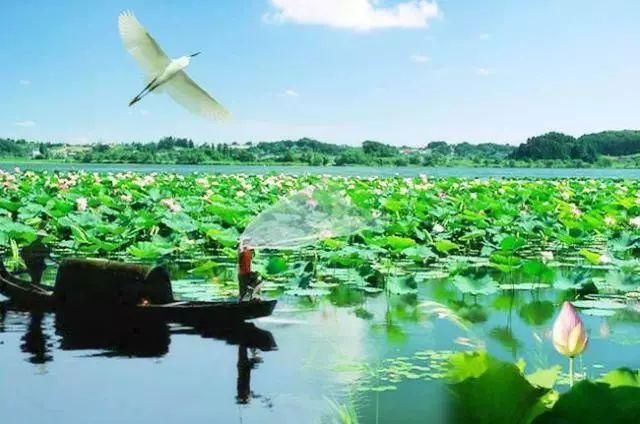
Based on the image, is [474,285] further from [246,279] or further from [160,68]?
[160,68]

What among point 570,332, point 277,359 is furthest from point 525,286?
point 570,332

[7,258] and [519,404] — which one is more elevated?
[519,404]

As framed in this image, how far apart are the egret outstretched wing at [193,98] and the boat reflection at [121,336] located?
2038mm

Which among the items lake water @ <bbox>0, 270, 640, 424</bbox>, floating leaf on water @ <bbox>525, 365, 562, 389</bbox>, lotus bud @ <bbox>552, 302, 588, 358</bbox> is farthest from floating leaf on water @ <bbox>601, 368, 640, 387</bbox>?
lake water @ <bbox>0, 270, 640, 424</bbox>

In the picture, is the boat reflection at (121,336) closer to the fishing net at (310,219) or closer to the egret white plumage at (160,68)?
the fishing net at (310,219)

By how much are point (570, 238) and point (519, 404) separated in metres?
7.71

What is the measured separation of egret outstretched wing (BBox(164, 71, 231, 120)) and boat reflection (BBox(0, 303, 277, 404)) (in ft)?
6.69

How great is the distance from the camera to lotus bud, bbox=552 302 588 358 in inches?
73.8

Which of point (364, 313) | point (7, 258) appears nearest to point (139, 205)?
point (7, 258)

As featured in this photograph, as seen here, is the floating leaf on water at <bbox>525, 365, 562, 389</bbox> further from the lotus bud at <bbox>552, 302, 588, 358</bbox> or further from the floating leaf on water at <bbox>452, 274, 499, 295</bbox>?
the floating leaf on water at <bbox>452, 274, 499, 295</bbox>

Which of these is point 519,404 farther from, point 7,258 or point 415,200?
point 415,200

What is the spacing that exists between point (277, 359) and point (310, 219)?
88cm

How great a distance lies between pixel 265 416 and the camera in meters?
4.29

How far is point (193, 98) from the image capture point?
767 cm
